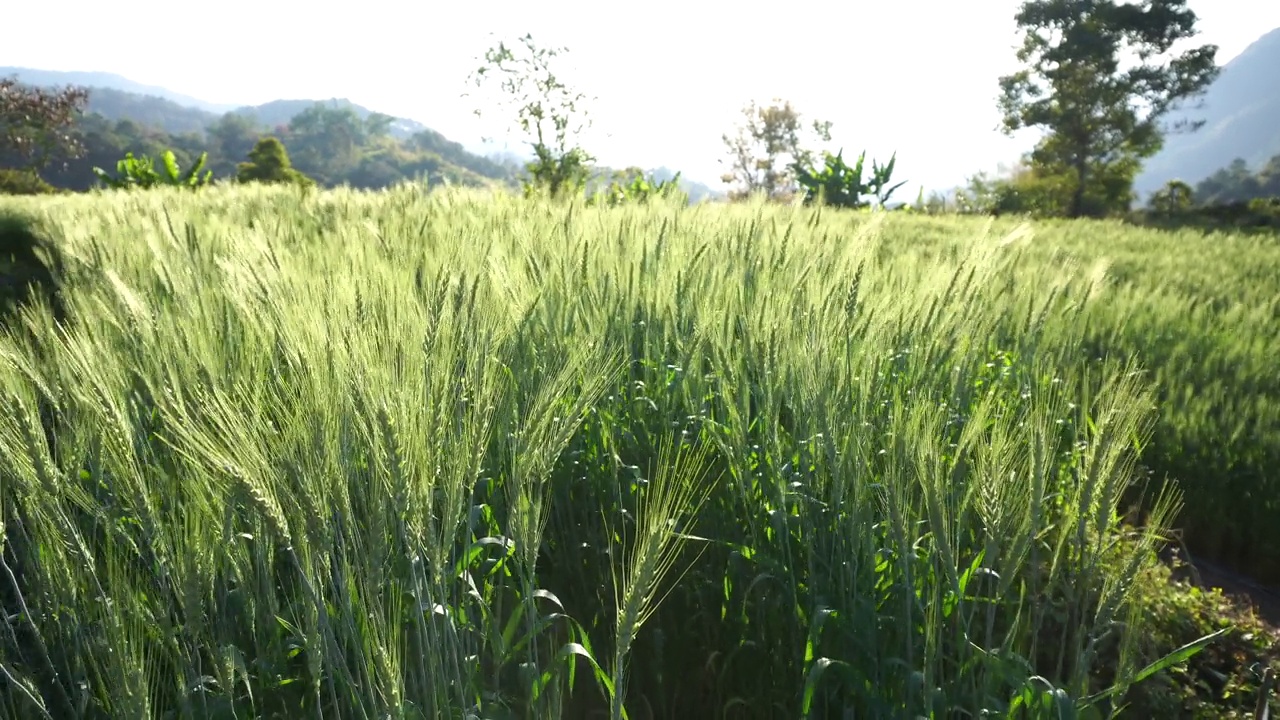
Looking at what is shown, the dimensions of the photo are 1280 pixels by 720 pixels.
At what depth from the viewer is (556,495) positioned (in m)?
2.07

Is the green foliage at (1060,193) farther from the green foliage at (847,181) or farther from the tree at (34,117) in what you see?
the tree at (34,117)

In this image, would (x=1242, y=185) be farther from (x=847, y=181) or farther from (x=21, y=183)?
(x=21, y=183)

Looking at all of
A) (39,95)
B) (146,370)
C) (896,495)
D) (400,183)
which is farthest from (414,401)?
(39,95)

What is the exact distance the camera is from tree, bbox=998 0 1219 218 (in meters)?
28.0

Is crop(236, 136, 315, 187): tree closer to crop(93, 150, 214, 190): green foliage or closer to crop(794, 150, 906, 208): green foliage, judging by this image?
crop(93, 150, 214, 190): green foliage

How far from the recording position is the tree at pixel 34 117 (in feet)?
80.9

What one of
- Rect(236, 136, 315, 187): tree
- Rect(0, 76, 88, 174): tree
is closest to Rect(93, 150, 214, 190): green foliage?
Rect(236, 136, 315, 187): tree

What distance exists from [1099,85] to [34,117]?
1393 inches

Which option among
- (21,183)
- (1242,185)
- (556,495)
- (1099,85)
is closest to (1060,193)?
(1099,85)

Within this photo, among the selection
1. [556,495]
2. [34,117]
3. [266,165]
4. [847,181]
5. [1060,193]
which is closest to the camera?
[556,495]

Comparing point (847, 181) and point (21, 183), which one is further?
point (21, 183)

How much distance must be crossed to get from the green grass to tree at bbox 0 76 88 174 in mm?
28576

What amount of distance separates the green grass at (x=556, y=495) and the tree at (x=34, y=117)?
28.6 metres

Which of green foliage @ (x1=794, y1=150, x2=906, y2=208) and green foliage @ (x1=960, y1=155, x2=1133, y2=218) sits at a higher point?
green foliage @ (x1=960, y1=155, x2=1133, y2=218)
